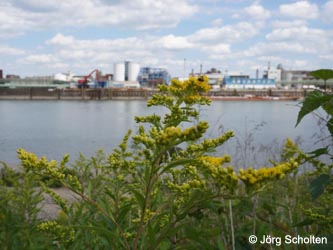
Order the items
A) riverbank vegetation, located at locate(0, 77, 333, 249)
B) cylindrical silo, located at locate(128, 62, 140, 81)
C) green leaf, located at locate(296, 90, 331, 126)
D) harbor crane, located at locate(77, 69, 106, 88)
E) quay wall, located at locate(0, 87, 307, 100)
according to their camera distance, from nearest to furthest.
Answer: riverbank vegetation, located at locate(0, 77, 333, 249)
green leaf, located at locate(296, 90, 331, 126)
quay wall, located at locate(0, 87, 307, 100)
harbor crane, located at locate(77, 69, 106, 88)
cylindrical silo, located at locate(128, 62, 140, 81)

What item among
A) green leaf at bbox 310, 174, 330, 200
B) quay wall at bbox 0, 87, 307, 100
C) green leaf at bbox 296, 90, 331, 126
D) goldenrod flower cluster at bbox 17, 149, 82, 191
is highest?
green leaf at bbox 296, 90, 331, 126

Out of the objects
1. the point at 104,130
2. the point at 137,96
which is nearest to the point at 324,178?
the point at 104,130

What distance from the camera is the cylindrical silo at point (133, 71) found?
5153 inches

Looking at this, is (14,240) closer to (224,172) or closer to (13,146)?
(224,172)

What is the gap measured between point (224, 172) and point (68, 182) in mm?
613

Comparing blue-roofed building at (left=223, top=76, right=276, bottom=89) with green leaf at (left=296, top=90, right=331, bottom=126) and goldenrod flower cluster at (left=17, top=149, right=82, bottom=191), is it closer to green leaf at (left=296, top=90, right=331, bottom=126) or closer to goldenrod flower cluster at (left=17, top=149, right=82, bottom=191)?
green leaf at (left=296, top=90, right=331, bottom=126)

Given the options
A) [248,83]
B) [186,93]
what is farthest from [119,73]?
[186,93]

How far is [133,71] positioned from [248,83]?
39.1 meters

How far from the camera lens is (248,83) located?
116625 mm

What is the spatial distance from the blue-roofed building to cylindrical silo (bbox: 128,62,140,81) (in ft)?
102

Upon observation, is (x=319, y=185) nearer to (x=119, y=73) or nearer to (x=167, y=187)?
(x=167, y=187)

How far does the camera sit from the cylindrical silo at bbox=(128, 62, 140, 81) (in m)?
131

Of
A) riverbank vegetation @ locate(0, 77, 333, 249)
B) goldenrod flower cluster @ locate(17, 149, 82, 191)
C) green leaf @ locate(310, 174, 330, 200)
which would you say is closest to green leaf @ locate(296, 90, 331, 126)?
riverbank vegetation @ locate(0, 77, 333, 249)

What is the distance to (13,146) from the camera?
19.7m
